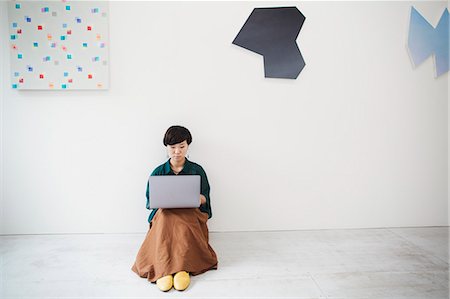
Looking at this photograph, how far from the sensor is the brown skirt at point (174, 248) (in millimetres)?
1851

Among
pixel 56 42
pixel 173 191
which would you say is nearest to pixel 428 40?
pixel 173 191

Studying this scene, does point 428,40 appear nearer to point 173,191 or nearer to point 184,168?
point 184,168

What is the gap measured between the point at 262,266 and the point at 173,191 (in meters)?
0.63

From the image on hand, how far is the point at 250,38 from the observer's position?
96.3 inches

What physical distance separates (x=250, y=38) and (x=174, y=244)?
141cm

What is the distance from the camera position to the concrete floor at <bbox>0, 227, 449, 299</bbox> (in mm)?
1726

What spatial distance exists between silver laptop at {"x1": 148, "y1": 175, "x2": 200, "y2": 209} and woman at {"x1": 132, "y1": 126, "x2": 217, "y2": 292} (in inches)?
2.9

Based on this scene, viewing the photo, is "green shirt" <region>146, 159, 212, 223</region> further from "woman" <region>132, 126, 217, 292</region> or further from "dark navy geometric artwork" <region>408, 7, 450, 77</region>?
"dark navy geometric artwork" <region>408, 7, 450, 77</region>

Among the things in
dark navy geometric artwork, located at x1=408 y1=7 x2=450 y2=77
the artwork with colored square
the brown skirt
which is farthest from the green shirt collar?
dark navy geometric artwork, located at x1=408 y1=7 x2=450 y2=77

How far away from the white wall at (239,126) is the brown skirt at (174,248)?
56 centimetres

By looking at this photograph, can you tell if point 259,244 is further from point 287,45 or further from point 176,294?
point 287,45

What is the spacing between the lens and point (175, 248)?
6.26 ft

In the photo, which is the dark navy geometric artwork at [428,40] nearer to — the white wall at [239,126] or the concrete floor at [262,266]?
the white wall at [239,126]

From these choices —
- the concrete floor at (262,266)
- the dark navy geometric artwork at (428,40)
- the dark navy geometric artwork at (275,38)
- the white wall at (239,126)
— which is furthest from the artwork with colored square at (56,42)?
the dark navy geometric artwork at (428,40)
